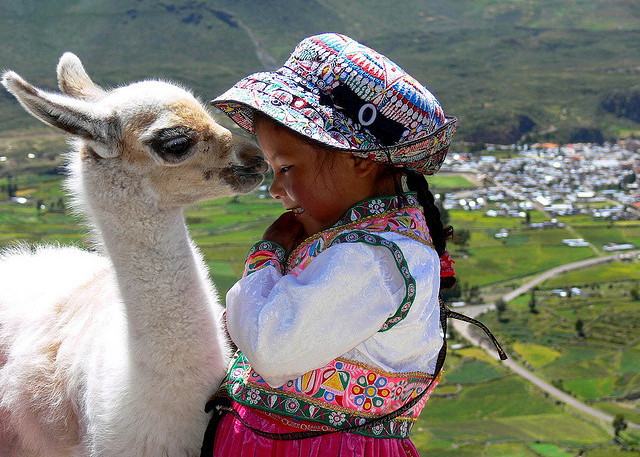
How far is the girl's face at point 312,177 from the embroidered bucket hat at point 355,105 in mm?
85

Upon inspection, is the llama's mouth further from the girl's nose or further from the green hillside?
the green hillside

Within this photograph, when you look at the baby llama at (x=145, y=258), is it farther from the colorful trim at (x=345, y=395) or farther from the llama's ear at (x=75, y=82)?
the colorful trim at (x=345, y=395)

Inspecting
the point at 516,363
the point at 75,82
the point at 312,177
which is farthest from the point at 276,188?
the point at 516,363

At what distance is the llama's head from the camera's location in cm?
198

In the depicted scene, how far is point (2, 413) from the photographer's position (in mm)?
2441

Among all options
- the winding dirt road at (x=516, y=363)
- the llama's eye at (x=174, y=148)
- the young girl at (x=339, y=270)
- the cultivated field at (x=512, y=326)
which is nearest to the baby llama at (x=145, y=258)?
the llama's eye at (x=174, y=148)

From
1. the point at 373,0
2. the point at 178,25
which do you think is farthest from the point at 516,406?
the point at 373,0

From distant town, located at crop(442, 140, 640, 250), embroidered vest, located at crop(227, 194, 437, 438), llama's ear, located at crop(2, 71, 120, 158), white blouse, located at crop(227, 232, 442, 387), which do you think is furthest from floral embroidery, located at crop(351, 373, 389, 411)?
distant town, located at crop(442, 140, 640, 250)

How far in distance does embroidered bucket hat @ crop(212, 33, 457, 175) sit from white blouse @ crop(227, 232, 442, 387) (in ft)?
0.73

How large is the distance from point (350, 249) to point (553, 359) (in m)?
25.5

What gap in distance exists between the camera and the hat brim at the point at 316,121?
5.27 ft

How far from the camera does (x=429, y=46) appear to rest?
3531 inches

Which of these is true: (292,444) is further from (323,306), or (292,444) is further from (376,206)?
(376,206)

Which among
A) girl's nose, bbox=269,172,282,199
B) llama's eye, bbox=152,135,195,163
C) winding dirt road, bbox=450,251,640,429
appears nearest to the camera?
girl's nose, bbox=269,172,282,199
